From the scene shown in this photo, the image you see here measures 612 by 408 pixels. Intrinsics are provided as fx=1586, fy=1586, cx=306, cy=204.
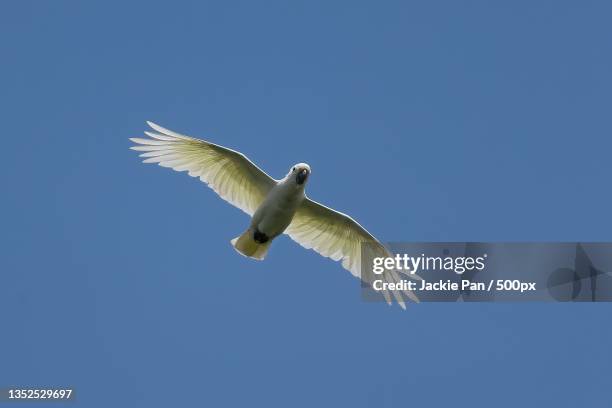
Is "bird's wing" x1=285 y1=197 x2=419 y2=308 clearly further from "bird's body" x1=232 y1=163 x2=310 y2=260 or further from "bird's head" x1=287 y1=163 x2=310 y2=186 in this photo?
"bird's head" x1=287 y1=163 x2=310 y2=186

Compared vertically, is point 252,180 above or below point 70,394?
above

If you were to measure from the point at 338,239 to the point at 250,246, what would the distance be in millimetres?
1984

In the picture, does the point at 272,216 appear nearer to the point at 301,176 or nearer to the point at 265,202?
the point at 265,202

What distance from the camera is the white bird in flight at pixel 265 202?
3064 cm

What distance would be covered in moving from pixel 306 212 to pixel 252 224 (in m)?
1.37

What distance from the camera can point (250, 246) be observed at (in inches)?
1231

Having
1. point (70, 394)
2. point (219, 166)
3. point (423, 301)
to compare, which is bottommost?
point (70, 394)

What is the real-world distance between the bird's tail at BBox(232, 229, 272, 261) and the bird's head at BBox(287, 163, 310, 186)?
1.52m

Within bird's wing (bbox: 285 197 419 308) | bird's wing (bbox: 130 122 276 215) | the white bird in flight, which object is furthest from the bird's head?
bird's wing (bbox: 285 197 419 308)

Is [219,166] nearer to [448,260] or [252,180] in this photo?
[252,180]

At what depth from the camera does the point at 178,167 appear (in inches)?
1217

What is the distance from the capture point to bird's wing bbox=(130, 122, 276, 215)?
Result: 30.7m

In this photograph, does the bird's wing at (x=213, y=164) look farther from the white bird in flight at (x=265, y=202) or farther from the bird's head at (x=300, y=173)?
the bird's head at (x=300, y=173)

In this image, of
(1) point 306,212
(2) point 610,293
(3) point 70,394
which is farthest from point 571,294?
(3) point 70,394
